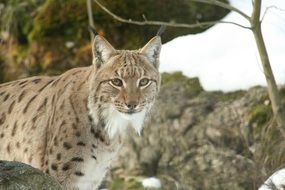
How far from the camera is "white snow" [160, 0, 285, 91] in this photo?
970cm

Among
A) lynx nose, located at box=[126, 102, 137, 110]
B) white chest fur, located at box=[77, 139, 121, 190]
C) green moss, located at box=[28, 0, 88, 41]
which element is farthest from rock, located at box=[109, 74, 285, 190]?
lynx nose, located at box=[126, 102, 137, 110]

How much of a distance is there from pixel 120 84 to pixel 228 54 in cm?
330

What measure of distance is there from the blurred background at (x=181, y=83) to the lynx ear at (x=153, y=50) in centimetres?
156

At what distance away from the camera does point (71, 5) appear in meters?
11.1

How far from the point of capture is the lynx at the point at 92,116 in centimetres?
698

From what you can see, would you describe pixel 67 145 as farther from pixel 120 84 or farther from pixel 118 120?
pixel 120 84

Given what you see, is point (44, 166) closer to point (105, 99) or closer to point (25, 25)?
point (105, 99)

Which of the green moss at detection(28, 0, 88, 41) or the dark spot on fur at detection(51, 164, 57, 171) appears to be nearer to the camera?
the dark spot on fur at detection(51, 164, 57, 171)

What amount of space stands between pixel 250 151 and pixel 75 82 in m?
2.58

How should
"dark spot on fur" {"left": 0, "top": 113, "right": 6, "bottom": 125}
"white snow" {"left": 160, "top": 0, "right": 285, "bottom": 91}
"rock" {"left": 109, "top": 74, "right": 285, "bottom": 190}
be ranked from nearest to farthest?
1. "dark spot on fur" {"left": 0, "top": 113, "right": 6, "bottom": 125}
2. "rock" {"left": 109, "top": 74, "right": 285, "bottom": 190}
3. "white snow" {"left": 160, "top": 0, "right": 285, "bottom": 91}

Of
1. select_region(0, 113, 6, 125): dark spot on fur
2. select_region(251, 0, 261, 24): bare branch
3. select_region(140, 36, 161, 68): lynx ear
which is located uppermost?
select_region(251, 0, 261, 24): bare branch

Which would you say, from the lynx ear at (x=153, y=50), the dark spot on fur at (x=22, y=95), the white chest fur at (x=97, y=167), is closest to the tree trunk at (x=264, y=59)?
the lynx ear at (x=153, y=50)

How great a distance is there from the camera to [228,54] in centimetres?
1009

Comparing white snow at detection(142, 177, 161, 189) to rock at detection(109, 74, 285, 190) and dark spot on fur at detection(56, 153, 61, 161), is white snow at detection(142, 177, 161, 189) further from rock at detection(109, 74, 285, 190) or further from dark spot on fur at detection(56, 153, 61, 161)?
dark spot on fur at detection(56, 153, 61, 161)
